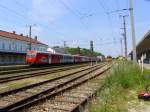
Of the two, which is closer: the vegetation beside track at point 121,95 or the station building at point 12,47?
the vegetation beside track at point 121,95

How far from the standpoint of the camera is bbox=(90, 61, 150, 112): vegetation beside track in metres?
8.47

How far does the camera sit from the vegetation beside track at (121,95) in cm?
847

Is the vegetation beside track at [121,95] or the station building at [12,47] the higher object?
the station building at [12,47]

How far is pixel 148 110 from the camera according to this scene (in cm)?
884

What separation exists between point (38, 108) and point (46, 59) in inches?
1439

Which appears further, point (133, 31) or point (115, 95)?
point (133, 31)

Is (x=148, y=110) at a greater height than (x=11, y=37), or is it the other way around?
(x=11, y=37)

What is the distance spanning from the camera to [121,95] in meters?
11.5

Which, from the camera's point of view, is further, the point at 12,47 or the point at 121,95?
the point at 12,47

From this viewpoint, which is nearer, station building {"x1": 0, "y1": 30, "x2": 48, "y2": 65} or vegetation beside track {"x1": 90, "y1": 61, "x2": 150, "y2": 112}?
vegetation beside track {"x1": 90, "y1": 61, "x2": 150, "y2": 112}

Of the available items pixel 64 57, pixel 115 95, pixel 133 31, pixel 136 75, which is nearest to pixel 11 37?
pixel 64 57

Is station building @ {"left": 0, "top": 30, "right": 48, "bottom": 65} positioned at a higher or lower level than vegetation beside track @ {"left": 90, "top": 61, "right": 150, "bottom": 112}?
higher

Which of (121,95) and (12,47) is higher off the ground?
(12,47)

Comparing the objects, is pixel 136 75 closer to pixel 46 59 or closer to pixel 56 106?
pixel 56 106
